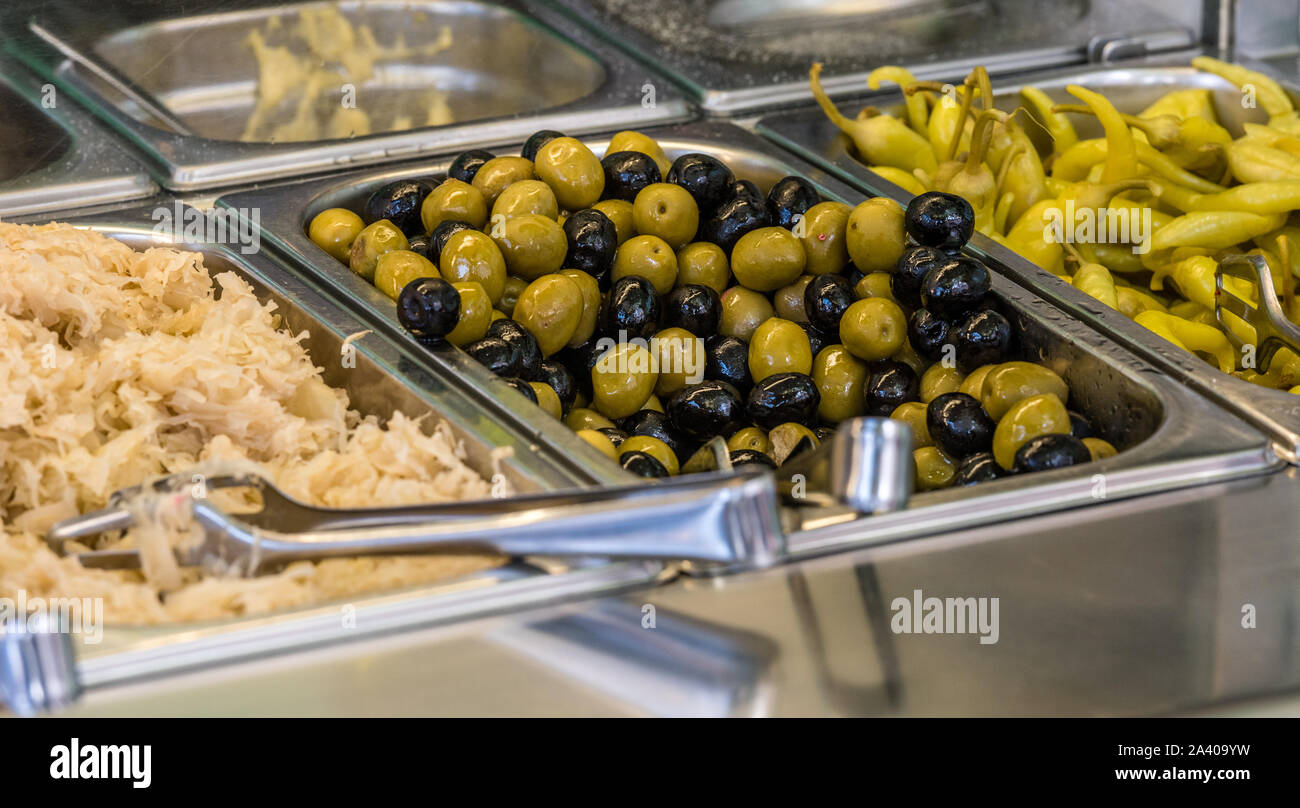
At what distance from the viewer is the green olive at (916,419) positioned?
5.25 feet

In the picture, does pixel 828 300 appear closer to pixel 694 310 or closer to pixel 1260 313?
pixel 694 310

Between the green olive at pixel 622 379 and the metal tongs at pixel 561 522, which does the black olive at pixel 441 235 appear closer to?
the green olive at pixel 622 379

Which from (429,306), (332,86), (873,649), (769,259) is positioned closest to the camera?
(873,649)

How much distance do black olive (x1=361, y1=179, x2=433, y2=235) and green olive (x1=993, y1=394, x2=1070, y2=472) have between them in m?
0.83

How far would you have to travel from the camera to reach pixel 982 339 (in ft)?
5.26

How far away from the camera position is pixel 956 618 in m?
1.13

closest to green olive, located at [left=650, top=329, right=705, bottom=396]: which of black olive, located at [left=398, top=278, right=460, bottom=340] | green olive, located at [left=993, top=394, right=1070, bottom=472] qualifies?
black olive, located at [left=398, top=278, right=460, bottom=340]

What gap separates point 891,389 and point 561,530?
0.68 metres

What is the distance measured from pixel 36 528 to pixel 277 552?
0.28 metres

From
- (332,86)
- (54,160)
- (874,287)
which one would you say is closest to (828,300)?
(874,287)

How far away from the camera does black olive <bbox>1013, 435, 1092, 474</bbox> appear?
1.35m
